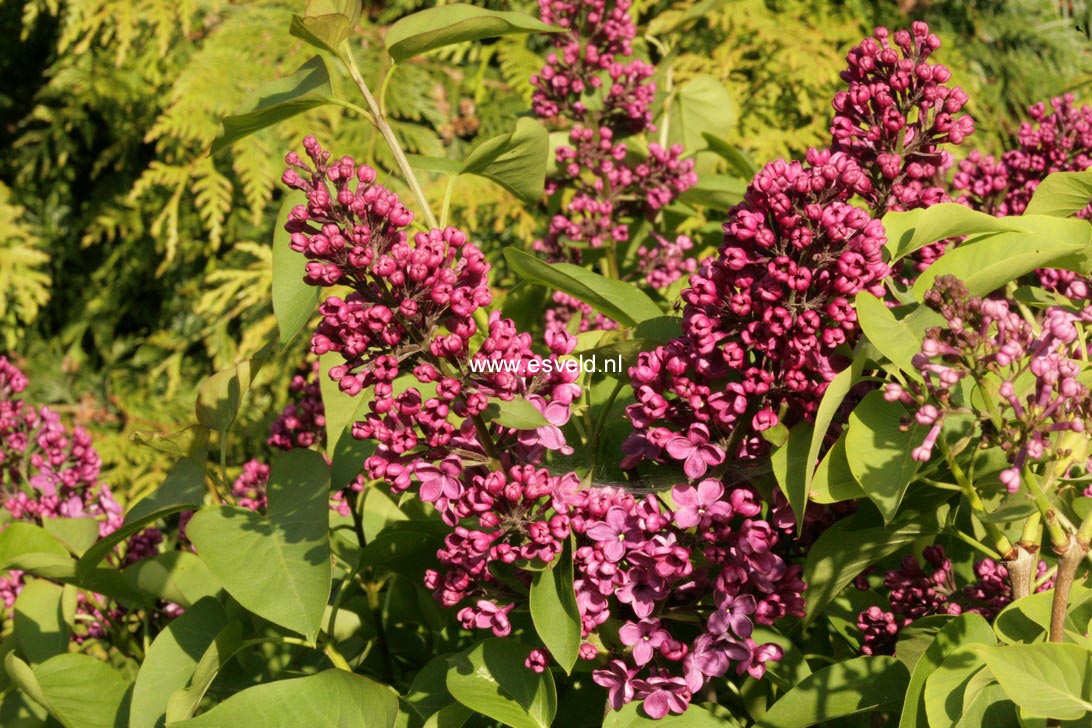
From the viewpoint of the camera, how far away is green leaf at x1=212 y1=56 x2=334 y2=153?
1.23 metres

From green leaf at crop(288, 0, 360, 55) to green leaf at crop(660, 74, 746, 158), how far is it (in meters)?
1.12

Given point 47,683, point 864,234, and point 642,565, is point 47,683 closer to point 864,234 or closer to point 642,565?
point 642,565

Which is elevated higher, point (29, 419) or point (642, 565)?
point (642, 565)

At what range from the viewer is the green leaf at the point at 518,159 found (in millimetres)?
1329

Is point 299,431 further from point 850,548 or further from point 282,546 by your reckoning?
point 850,548

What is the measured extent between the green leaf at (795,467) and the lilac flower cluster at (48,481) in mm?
1204

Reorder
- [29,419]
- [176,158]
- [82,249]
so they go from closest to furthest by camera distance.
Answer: [29,419] < [176,158] < [82,249]

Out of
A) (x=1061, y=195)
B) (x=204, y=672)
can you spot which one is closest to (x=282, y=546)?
(x=204, y=672)

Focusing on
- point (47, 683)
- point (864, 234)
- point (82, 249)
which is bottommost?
point (82, 249)

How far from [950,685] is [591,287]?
1.93 feet

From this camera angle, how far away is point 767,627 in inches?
50.1

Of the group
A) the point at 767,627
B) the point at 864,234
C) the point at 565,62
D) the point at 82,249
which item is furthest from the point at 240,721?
the point at 82,249

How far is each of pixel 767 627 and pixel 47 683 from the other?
2.97 feet

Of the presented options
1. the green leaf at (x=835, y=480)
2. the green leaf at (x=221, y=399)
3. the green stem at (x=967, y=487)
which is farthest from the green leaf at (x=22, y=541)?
the green stem at (x=967, y=487)
